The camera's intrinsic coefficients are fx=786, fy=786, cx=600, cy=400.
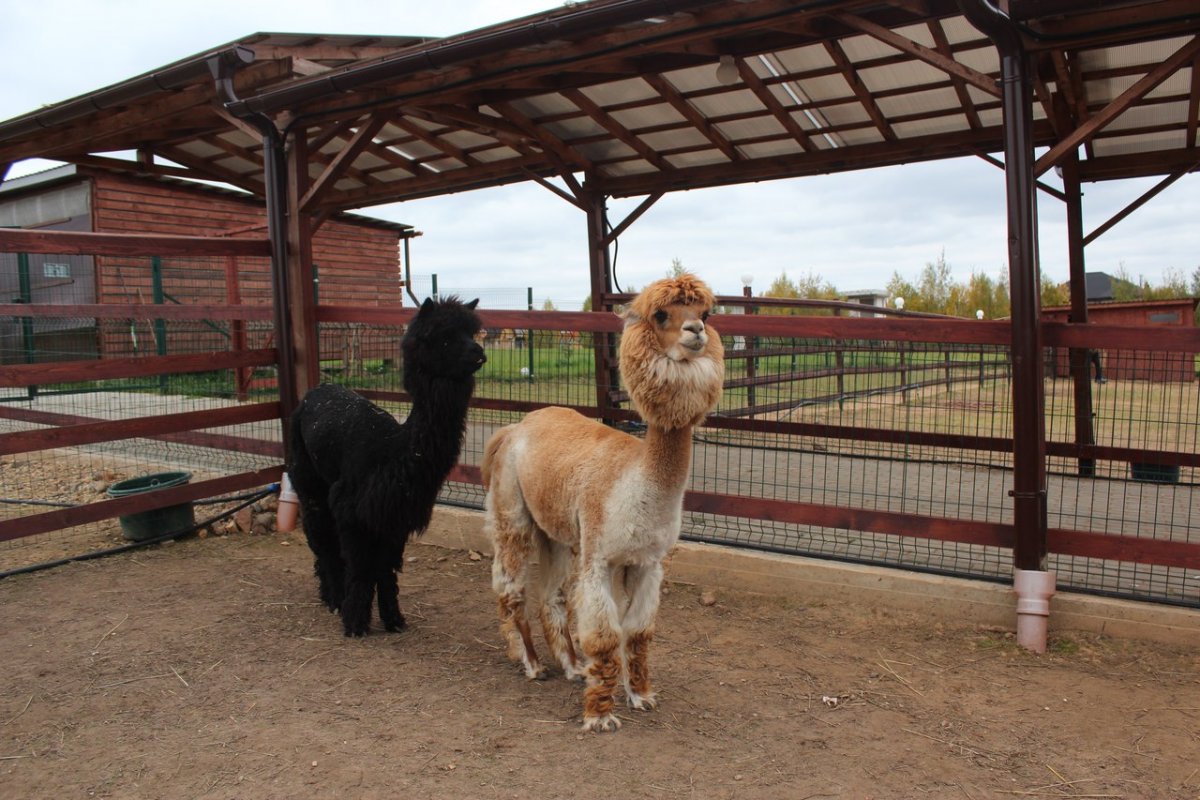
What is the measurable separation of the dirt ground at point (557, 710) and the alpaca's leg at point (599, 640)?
0.12 metres

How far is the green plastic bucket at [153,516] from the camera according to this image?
5.98 metres

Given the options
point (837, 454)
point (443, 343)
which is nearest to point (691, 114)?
point (837, 454)

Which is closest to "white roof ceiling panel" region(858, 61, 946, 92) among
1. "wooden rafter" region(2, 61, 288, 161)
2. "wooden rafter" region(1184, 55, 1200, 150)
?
"wooden rafter" region(1184, 55, 1200, 150)

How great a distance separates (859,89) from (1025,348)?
123 inches

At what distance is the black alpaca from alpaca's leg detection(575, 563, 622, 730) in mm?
1265

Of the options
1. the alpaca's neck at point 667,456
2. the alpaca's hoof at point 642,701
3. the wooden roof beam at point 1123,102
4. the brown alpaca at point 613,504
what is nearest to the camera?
the brown alpaca at point 613,504

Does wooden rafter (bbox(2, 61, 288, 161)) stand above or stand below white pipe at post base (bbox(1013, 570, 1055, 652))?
above

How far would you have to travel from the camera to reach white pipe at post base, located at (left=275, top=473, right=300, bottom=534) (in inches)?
251

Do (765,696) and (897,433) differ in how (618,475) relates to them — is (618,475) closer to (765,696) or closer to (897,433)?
(765,696)

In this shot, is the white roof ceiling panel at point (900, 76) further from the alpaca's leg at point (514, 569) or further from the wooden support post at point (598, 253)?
the alpaca's leg at point (514, 569)

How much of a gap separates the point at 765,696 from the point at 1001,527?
5.54 feet

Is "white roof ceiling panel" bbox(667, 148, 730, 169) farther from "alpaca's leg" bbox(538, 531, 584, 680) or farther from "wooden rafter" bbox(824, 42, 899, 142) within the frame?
"alpaca's leg" bbox(538, 531, 584, 680)

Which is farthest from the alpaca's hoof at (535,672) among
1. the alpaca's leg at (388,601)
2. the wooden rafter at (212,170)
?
the wooden rafter at (212,170)

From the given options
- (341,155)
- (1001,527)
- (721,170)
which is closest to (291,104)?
(341,155)
